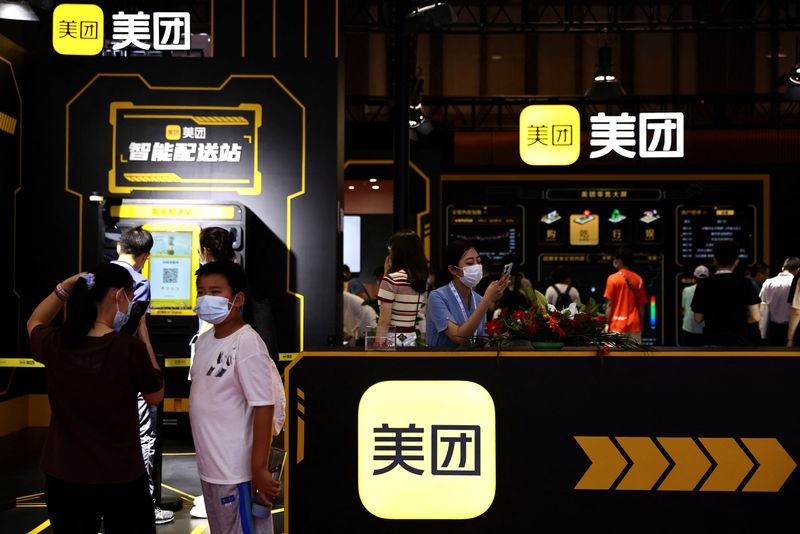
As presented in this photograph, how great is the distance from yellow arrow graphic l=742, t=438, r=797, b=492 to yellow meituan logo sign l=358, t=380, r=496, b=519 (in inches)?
45.6

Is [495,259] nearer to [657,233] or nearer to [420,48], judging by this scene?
[657,233]

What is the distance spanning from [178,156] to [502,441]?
4.45 meters

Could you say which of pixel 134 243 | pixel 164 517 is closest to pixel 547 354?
pixel 134 243

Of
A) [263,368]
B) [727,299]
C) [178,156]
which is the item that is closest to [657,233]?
[727,299]

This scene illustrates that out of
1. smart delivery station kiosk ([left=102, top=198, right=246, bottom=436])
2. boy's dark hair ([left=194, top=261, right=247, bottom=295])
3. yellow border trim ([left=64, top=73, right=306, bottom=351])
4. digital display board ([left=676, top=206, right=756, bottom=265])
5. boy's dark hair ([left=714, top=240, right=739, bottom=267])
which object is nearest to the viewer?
boy's dark hair ([left=194, top=261, right=247, bottom=295])

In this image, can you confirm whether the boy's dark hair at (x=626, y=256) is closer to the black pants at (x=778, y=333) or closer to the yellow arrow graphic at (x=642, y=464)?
the black pants at (x=778, y=333)

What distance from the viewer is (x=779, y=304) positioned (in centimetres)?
907

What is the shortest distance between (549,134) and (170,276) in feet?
15.7

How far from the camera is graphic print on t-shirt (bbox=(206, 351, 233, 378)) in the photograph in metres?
2.88

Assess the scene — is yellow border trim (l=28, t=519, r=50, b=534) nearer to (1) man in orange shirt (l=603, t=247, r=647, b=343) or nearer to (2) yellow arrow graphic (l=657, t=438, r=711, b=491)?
(2) yellow arrow graphic (l=657, t=438, r=711, b=491)

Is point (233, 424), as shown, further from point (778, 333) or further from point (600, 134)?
point (600, 134)

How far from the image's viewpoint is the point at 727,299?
21.0ft

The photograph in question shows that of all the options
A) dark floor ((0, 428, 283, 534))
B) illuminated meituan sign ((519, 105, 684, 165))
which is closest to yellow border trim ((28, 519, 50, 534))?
dark floor ((0, 428, 283, 534))

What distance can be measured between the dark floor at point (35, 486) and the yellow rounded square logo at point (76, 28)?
3211 millimetres
